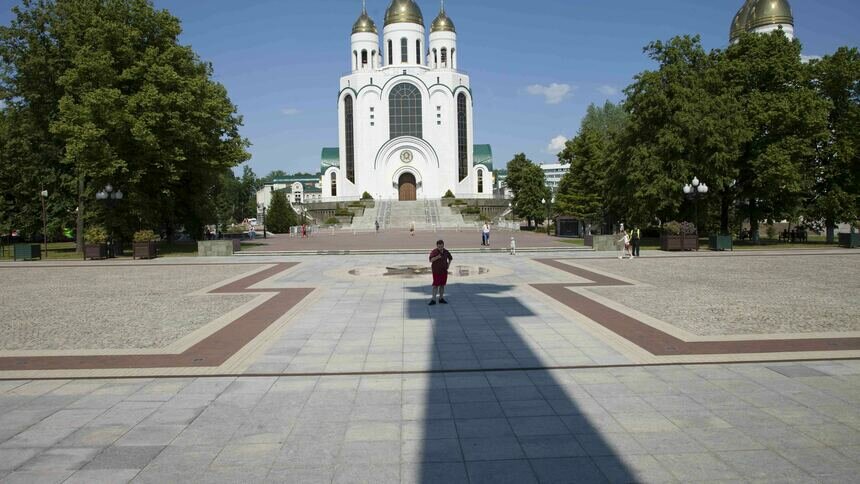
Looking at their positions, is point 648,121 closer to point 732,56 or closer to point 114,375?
point 732,56

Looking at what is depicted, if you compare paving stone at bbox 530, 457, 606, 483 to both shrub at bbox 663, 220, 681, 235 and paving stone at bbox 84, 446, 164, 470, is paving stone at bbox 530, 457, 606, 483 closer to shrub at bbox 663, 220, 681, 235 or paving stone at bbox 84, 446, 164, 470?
paving stone at bbox 84, 446, 164, 470

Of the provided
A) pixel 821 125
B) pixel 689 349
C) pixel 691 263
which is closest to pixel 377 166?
pixel 821 125

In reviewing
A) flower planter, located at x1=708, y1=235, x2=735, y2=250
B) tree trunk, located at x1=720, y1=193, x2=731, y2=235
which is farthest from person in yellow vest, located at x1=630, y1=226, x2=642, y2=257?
tree trunk, located at x1=720, y1=193, x2=731, y2=235

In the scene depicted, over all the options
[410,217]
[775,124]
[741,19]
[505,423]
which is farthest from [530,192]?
[505,423]

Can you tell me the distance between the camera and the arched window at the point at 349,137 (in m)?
85.4

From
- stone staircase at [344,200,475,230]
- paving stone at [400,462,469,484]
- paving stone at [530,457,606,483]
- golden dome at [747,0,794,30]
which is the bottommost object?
paving stone at [530,457,606,483]

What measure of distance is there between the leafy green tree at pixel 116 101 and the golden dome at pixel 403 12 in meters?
52.9

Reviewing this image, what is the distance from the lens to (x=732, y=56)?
3719cm

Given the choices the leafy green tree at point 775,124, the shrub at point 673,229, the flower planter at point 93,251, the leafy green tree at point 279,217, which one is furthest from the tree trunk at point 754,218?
the leafy green tree at point 279,217

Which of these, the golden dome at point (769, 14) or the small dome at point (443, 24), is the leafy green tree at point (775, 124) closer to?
the golden dome at point (769, 14)

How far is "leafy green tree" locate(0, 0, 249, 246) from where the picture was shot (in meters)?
29.6

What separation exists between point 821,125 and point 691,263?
1671 centimetres

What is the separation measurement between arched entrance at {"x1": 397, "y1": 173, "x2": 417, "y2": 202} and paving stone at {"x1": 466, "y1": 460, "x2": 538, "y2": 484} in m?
79.3

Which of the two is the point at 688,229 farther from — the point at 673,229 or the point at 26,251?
the point at 26,251
